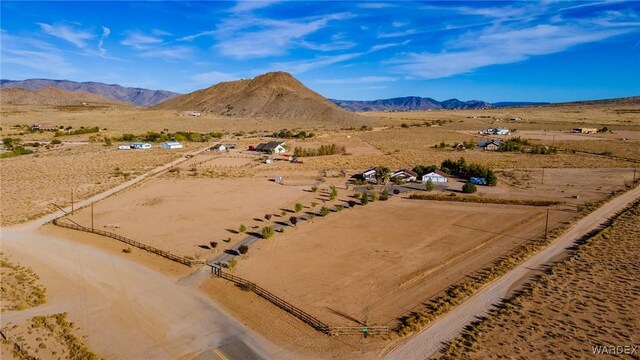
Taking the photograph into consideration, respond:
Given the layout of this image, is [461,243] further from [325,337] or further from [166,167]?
[166,167]

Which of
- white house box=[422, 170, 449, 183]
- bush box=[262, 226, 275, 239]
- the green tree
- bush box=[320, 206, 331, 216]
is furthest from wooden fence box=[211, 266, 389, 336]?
white house box=[422, 170, 449, 183]

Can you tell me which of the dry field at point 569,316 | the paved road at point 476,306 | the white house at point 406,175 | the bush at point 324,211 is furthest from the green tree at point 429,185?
the dry field at point 569,316

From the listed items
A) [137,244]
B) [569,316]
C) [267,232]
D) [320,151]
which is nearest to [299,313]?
[267,232]

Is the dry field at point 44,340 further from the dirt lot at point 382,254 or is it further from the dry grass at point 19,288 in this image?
the dirt lot at point 382,254

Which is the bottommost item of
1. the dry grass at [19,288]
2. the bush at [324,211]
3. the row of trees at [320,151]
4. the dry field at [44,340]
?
the dry field at [44,340]

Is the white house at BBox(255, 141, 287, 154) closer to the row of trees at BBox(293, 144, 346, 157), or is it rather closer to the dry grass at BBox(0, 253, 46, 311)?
the row of trees at BBox(293, 144, 346, 157)

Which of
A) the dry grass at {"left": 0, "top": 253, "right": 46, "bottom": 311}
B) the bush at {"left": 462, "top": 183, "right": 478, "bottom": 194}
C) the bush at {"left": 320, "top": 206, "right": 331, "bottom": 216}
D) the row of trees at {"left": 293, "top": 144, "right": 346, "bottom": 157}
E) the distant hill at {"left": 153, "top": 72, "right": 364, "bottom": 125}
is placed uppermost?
the distant hill at {"left": 153, "top": 72, "right": 364, "bottom": 125}

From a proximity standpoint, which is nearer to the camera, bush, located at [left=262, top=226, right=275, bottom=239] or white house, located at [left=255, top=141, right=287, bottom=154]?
bush, located at [left=262, top=226, right=275, bottom=239]
